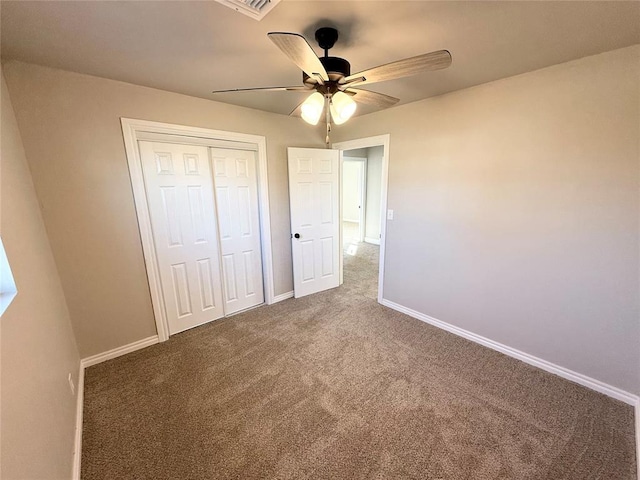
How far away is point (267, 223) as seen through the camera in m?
2.99

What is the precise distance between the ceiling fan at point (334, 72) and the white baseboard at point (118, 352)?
2292 mm

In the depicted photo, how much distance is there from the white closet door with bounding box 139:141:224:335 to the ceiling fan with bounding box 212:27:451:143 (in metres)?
1.28

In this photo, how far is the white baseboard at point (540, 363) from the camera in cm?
175

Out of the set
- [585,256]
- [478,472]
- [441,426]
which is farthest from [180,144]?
[585,256]

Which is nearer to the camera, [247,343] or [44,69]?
[44,69]

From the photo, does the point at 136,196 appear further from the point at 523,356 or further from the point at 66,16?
the point at 523,356

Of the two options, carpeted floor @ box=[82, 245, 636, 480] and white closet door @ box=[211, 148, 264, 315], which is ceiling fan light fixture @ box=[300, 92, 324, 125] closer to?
white closet door @ box=[211, 148, 264, 315]

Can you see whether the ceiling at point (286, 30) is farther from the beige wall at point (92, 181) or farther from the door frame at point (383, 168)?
the door frame at point (383, 168)

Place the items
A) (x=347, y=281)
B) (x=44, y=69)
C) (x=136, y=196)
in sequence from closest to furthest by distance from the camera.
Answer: (x=44, y=69) → (x=136, y=196) → (x=347, y=281)

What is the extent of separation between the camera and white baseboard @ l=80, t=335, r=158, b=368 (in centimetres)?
210

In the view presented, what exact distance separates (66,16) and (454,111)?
2647 mm

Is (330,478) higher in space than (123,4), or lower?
lower

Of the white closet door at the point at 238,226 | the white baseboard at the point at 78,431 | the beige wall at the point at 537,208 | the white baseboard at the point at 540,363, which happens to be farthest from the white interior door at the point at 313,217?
the white baseboard at the point at 78,431

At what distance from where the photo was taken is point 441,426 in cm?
156
